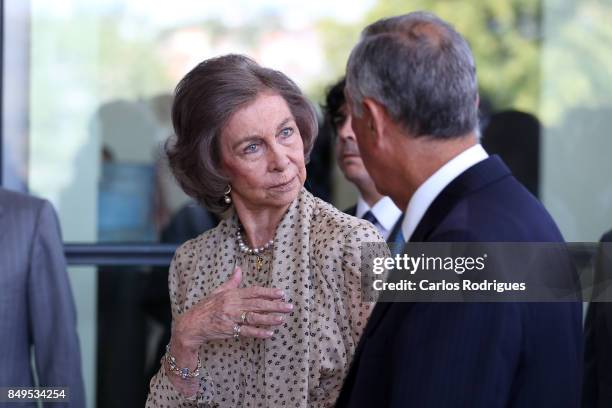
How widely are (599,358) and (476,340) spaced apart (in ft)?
3.98

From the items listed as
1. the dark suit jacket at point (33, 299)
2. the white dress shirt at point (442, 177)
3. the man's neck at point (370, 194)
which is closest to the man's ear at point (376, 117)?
the white dress shirt at point (442, 177)

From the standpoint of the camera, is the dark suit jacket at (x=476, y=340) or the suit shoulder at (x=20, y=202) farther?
the suit shoulder at (x=20, y=202)

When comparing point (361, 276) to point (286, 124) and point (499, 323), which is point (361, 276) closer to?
point (286, 124)

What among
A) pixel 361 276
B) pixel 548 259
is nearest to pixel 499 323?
pixel 548 259

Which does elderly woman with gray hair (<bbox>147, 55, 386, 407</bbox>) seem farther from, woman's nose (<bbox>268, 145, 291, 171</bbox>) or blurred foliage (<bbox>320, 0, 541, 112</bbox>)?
blurred foliage (<bbox>320, 0, 541, 112</bbox>)

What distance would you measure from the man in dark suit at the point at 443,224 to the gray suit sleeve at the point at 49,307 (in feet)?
5.13

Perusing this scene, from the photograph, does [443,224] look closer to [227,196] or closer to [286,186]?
[286,186]

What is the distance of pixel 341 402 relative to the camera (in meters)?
1.91

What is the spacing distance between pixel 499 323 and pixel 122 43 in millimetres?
4063

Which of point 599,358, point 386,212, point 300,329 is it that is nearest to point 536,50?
point 386,212

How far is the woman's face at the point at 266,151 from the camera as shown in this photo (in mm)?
2523

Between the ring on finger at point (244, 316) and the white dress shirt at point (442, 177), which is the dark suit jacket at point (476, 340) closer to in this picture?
the white dress shirt at point (442, 177)

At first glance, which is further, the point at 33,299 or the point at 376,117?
the point at 33,299

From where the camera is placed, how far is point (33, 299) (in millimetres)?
3189
